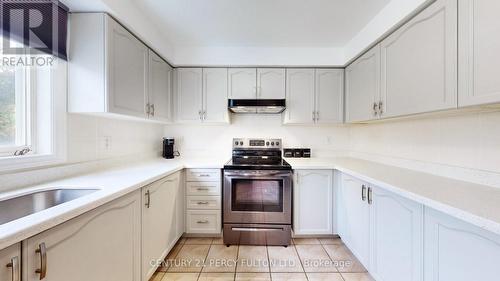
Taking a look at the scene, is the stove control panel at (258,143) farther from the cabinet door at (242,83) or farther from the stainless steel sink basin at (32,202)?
the stainless steel sink basin at (32,202)

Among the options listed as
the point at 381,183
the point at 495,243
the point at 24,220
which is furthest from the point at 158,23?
the point at 495,243

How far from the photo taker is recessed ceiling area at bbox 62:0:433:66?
1.72 metres

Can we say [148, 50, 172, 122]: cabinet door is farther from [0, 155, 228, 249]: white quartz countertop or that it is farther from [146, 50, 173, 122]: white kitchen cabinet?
[0, 155, 228, 249]: white quartz countertop

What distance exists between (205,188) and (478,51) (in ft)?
7.49

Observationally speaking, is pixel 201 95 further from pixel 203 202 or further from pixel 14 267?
pixel 14 267

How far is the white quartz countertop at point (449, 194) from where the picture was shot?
2.71 feet

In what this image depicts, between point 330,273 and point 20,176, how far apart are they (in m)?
2.30

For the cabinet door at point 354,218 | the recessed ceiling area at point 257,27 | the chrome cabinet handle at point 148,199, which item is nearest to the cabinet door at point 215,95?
the recessed ceiling area at point 257,27

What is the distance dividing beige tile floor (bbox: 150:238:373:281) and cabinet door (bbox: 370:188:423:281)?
369 mm

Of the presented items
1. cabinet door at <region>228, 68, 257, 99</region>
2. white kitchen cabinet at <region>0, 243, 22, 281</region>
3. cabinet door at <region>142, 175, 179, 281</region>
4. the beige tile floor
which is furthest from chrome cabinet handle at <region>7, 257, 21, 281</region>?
cabinet door at <region>228, 68, 257, 99</region>

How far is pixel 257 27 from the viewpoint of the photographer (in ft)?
6.98

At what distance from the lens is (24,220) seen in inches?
30.2

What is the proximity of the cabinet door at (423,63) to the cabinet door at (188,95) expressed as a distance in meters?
2.00

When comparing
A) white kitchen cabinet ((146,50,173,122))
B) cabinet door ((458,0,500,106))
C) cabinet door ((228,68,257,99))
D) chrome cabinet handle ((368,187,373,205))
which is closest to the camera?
cabinet door ((458,0,500,106))
